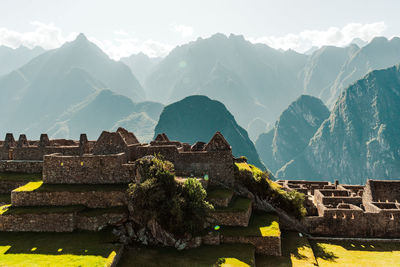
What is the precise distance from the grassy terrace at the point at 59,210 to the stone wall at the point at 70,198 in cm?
50

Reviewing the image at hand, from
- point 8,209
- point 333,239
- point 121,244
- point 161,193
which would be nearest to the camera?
point 121,244

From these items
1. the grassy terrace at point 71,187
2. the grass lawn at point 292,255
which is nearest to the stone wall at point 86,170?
the grassy terrace at point 71,187

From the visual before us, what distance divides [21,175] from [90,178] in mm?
9006

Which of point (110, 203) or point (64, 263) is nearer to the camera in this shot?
point (64, 263)

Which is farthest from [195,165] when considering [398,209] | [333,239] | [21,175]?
[398,209]

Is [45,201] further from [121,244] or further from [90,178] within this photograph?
[121,244]

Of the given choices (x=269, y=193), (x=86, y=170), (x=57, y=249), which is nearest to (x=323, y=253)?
(x=269, y=193)

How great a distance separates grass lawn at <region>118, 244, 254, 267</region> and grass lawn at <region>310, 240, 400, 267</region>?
7282 mm

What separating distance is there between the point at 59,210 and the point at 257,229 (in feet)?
51.6

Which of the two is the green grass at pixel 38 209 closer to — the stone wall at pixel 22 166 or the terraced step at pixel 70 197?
the terraced step at pixel 70 197

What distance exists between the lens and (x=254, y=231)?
22047 mm

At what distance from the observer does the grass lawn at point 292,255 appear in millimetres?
20391

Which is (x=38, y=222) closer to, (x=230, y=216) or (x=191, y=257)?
(x=191, y=257)

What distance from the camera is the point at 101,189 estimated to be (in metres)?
22.9
